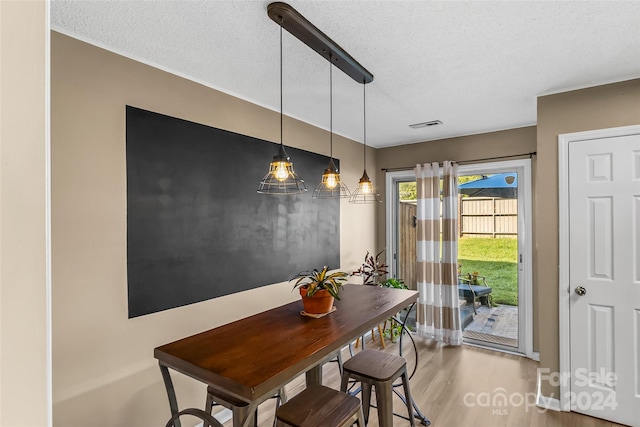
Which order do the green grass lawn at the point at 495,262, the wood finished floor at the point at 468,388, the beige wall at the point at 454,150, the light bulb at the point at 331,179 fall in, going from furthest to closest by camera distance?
the green grass lawn at the point at 495,262
the beige wall at the point at 454,150
the wood finished floor at the point at 468,388
the light bulb at the point at 331,179

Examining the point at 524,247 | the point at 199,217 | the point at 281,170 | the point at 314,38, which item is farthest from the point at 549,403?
the point at 314,38

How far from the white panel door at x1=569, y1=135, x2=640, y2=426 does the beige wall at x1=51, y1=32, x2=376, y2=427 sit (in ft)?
9.54

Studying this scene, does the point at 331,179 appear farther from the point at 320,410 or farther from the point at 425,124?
the point at 425,124

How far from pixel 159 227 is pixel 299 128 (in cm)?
173

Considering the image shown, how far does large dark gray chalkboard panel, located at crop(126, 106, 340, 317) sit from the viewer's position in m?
2.01

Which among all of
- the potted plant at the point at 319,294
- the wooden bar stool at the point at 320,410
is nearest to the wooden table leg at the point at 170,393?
the wooden bar stool at the point at 320,410

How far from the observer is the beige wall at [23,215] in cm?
40

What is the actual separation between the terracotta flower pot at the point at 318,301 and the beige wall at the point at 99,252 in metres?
0.91

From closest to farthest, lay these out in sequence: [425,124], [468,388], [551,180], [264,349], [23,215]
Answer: [23,215] → [264,349] → [551,180] → [468,388] → [425,124]

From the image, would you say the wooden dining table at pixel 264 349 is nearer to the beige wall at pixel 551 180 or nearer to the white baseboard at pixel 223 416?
the white baseboard at pixel 223 416

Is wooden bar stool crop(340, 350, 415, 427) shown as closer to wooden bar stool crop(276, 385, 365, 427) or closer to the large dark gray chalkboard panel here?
wooden bar stool crop(276, 385, 365, 427)

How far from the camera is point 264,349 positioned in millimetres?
1469

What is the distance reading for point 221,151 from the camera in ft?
8.14

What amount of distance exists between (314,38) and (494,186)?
9.83 ft
